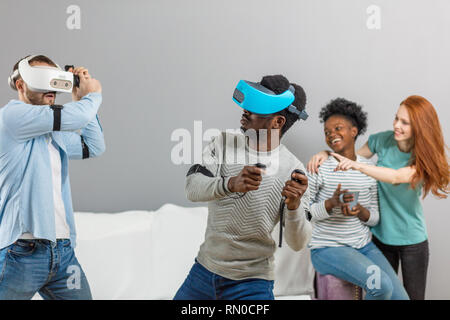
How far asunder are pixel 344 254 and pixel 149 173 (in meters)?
0.79

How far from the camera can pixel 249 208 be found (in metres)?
1.01

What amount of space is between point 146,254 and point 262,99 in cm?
97

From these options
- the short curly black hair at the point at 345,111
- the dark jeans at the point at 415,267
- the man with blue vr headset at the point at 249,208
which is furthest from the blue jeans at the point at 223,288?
the dark jeans at the point at 415,267

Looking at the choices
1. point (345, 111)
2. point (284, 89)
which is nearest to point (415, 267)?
point (345, 111)

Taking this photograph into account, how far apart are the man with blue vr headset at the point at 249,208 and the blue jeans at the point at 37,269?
0.32m

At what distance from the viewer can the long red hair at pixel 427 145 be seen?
155cm

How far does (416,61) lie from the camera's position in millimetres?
1664

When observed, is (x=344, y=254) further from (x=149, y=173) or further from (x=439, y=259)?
(x=149, y=173)

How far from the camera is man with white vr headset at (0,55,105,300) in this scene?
0.99 metres

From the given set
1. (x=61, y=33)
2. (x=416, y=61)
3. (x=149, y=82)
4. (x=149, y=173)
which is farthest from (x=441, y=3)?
(x=61, y=33)

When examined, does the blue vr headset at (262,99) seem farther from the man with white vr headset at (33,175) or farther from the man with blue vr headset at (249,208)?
the man with white vr headset at (33,175)

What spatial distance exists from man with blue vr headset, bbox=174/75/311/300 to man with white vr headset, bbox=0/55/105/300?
0.34 metres

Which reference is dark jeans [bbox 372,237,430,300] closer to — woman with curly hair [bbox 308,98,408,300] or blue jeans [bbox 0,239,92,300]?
woman with curly hair [bbox 308,98,408,300]

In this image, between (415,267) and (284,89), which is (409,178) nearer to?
(415,267)
